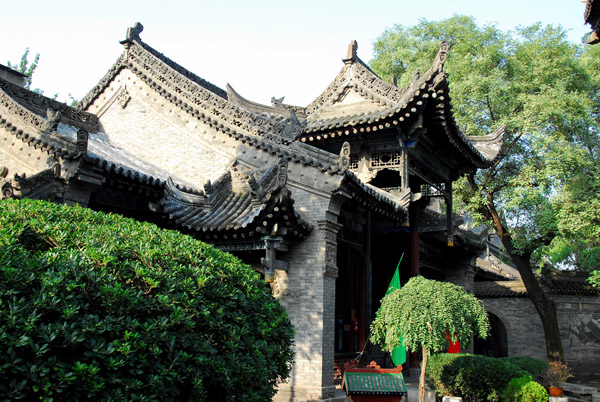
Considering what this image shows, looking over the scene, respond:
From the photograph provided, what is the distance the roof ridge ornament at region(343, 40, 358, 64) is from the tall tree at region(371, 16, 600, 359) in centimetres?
522

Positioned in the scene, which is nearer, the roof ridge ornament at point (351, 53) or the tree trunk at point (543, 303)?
the roof ridge ornament at point (351, 53)

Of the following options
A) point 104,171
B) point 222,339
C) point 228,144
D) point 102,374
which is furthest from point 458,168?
point 102,374

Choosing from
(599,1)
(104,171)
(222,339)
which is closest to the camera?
(222,339)

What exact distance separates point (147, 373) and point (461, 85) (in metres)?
17.0

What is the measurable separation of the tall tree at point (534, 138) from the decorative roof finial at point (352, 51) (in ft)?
17.1

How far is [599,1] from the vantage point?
8.71 metres

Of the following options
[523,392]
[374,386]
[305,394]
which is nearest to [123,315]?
[374,386]

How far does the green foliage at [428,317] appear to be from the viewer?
28.6 ft

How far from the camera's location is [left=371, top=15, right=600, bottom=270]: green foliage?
590 inches

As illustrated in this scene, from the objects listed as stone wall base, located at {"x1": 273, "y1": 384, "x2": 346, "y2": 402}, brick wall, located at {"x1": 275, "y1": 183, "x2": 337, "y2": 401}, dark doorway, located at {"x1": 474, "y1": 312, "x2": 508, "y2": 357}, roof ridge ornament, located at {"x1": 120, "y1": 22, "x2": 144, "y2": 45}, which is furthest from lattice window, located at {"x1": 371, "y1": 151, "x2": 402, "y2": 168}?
dark doorway, located at {"x1": 474, "y1": 312, "x2": 508, "y2": 357}

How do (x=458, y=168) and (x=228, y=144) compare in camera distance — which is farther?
(x=458, y=168)

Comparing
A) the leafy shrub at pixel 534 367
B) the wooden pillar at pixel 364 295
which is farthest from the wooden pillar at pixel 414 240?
the leafy shrub at pixel 534 367

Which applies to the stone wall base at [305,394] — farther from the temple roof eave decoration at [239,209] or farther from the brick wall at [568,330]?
the brick wall at [568,330]

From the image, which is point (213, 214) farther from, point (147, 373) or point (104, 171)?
point (147, 373)
